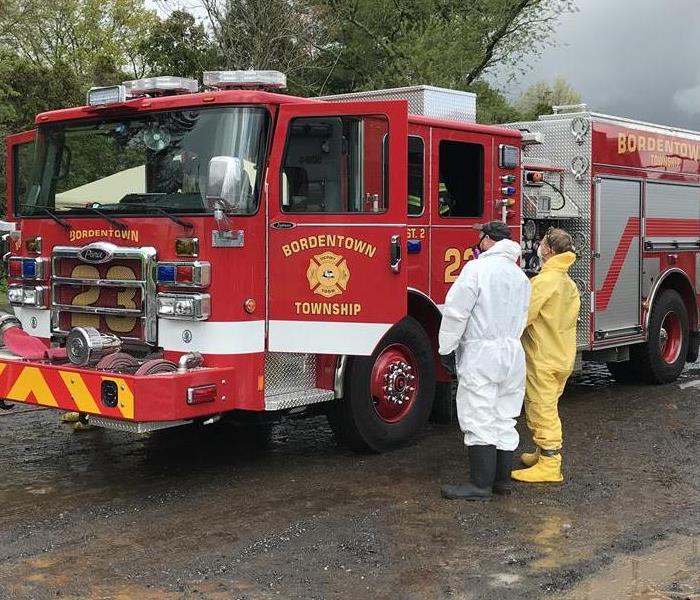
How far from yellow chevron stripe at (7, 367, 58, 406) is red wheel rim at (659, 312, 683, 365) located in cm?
682

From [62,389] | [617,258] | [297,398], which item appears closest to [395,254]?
[297,398]

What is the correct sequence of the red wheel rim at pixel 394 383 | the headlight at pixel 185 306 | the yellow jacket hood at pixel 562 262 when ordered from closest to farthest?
1. the headlight at pixel 185 306
2. the yellow jacket hood at pixel 562 262
3. the red wheel rim at pixel 394 383

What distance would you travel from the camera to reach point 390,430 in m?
6.78

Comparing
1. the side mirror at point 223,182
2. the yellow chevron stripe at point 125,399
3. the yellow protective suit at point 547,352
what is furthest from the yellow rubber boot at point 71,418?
the yellow protective suit at point 547,352

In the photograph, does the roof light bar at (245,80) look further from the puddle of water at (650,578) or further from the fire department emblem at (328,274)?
the puddle of water at (650,578)

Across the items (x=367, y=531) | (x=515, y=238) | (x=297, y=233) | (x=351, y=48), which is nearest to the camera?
(x=367, y=531)

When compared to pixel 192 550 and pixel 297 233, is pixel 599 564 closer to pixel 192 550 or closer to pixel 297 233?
pixel 192 550

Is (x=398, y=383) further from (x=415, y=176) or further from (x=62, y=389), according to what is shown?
(x=62, y=389)

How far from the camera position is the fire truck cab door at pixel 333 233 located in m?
6.01

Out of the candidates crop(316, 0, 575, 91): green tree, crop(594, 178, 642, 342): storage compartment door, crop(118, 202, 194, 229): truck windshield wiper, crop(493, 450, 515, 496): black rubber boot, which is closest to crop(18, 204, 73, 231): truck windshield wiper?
crop(118, 202, 194, 229): truck windshield wiper

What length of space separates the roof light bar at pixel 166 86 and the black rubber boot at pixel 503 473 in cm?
310

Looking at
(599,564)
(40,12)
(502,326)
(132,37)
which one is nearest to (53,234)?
(502,326)

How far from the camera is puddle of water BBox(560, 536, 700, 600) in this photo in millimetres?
4281

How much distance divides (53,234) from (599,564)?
164 inches
